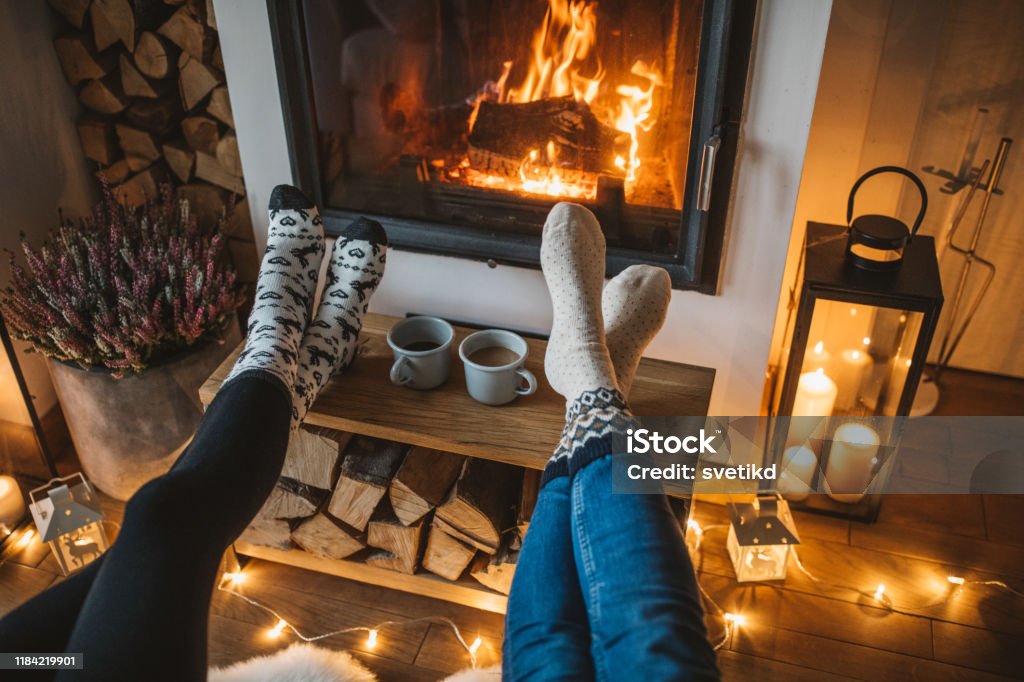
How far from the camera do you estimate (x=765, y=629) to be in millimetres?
1476

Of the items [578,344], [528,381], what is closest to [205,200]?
[528,381]

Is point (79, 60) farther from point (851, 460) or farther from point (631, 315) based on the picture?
point (851, 460)

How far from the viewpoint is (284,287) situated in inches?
54.0

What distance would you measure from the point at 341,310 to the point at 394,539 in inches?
15.6

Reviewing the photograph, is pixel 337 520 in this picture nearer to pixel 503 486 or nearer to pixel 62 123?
pixel 503 486

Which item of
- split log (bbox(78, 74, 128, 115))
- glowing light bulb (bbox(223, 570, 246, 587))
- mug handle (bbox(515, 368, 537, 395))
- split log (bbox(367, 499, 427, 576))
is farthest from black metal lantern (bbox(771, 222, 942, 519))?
split log (bbox(78, 74, 128, 115))

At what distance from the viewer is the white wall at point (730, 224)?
50.2 inches

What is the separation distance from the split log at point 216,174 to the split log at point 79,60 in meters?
0.25

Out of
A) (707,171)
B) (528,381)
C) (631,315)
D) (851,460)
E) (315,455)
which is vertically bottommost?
(851,460)

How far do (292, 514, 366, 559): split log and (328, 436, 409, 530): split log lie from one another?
0.11 feet

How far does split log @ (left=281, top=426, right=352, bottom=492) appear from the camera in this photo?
136 cm

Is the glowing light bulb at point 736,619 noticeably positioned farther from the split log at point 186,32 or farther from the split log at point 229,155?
the split log at point 186,32

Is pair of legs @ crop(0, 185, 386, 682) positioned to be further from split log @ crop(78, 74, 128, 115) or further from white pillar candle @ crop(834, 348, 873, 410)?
white pillar candle @ crop(834, 348, 873, 410)

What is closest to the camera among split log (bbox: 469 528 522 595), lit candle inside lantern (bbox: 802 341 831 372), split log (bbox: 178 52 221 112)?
split log (bbox: 469 528 522 595)
